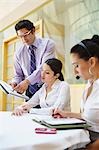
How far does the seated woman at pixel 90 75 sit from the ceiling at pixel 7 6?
2.68 meters

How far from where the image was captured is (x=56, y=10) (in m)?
2.86

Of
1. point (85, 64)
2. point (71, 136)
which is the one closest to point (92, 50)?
point (85, 64)

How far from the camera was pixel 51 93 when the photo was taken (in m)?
1.77

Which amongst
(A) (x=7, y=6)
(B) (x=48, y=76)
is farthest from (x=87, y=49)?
(A) (x=7, y=6)

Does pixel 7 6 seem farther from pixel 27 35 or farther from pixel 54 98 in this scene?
pixel 54 98

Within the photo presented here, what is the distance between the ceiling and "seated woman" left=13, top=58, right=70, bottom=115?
2.12 m

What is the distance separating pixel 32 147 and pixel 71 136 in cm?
18

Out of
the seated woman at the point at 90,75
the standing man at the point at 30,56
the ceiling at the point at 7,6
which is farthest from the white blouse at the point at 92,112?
Result: the ceiling at the point at 7,6

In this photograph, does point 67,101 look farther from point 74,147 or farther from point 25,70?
point 74,147

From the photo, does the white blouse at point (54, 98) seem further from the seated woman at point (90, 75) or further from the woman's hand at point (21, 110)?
the seated woman at point (90, 75)

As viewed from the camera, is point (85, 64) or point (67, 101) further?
point (67, 101)

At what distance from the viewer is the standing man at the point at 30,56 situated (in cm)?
201

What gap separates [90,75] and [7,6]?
10.4 feet

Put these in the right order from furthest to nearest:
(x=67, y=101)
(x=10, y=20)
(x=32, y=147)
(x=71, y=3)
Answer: (x=10, y=20)
(x=71, y=3)
(x=67, y=101)
(x=32, y=147)
